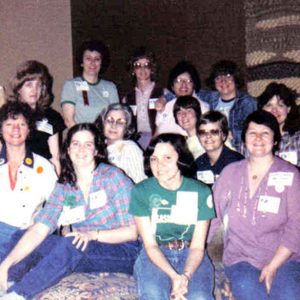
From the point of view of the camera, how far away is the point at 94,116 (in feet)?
13.9

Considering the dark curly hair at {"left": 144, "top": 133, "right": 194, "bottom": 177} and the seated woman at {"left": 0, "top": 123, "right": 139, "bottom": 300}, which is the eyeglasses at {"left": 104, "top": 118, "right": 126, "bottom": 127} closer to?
the seated woman at {"left": 0, "top": 123, "right": 139, "bottom": 300}

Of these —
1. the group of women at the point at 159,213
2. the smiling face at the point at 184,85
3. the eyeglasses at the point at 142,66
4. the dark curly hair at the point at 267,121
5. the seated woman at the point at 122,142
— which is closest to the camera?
the group of women at the point at 159,213

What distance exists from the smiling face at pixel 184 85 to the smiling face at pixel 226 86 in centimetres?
26

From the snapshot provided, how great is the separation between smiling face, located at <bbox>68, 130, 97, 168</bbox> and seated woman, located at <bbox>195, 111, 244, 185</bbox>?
→ 2.91ft

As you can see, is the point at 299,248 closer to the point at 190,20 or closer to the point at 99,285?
the point at 99,285

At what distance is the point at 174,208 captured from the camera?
2.60 m

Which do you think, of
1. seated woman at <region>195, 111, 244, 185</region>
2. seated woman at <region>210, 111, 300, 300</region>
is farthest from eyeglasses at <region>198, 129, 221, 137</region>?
seated woman at <region>210, 111, 300, 300</region>

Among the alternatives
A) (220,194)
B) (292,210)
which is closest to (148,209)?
(220,194)

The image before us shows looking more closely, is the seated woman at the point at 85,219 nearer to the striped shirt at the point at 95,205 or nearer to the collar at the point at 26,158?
the striped shirt at the point at 95,205

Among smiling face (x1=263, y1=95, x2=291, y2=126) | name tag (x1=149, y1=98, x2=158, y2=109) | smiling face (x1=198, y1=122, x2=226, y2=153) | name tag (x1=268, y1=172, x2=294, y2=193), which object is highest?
name tag (x1=149, y1=98, x2=158, y2=109)

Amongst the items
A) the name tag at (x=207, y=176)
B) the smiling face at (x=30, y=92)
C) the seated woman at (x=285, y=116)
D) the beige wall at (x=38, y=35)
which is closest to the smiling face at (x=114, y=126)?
the smiling face at (x=30, y=92)

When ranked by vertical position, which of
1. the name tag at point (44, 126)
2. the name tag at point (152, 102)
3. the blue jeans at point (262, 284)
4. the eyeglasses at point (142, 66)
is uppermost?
the eyeglasses at point (142, 66)

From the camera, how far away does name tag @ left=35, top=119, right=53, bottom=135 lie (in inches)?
147

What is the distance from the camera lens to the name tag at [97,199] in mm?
2791
